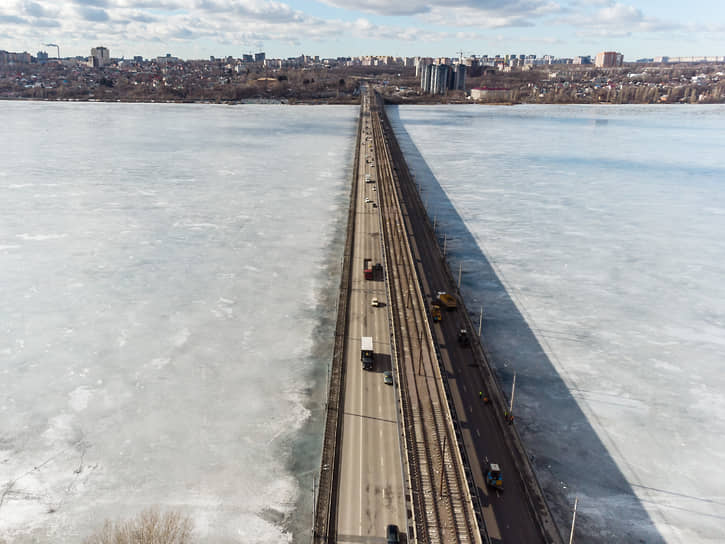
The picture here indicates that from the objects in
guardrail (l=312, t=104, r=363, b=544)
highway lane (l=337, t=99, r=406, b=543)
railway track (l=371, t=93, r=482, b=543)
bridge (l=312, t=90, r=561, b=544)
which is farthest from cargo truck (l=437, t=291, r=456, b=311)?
guardrail (l=312, t=104, r=363, b=544)

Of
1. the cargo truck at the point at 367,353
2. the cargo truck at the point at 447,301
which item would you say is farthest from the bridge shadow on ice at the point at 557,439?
the cargo truck at the point at 367,353

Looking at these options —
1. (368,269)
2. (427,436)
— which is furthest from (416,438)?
(368,269)

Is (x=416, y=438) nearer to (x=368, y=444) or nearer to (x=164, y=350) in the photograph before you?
(x=368, y=444)

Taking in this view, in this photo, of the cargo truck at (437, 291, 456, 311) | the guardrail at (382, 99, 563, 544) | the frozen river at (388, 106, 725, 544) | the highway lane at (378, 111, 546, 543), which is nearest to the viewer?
the highway lane at (378, 111, 546, 543)

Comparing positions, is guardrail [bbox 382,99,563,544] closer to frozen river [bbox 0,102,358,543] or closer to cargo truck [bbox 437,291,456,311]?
cargo truck [bbox 437,291,456,311]

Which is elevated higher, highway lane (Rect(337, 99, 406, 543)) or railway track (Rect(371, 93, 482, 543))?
railway track (Rect(371, 93, 482, 543))

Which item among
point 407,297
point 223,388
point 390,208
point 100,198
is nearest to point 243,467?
point 223,388
